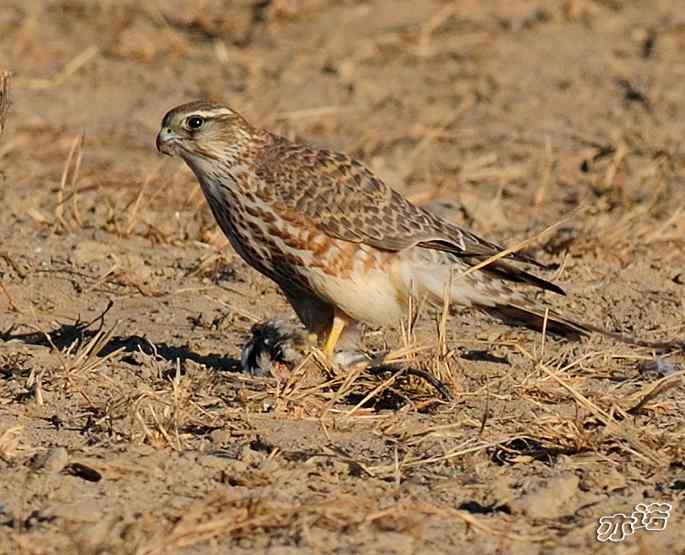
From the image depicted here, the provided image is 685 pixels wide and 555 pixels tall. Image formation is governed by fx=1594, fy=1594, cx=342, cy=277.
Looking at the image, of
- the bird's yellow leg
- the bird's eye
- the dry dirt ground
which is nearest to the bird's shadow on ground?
the dry dirt ground

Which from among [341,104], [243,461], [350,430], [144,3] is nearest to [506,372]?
[350,430]

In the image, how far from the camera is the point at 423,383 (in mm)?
6262

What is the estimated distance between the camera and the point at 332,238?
22.0 ft

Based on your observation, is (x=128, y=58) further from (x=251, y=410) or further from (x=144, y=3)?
(x=251, y=410)

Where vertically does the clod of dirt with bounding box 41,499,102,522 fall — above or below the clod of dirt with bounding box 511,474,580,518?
above

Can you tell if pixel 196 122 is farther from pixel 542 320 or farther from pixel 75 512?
pixel 75 512

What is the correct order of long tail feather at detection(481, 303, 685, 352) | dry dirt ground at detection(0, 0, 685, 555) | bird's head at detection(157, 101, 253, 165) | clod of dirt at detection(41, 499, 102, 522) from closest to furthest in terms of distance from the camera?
1. clod of dirt at detection(41, 499, 102, 522)
2. dry dirt ground at detection(0, 0, 685, 555)
3. long tail feather at detection(481, 303, 685, 352)
4. bird's head at detection(157, 101, 253, 165)

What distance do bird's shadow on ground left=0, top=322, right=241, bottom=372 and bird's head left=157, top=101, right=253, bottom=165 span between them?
0.82 m

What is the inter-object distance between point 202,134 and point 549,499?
2518 mm

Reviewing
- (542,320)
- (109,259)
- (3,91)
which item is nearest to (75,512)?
(3,91)

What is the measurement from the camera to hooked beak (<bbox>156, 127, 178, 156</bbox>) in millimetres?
6914

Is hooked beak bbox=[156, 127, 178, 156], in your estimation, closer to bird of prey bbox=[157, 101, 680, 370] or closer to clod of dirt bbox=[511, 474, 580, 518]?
bird of prey bbox=[157, 101, 680, 370]

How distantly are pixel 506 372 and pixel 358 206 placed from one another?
37.2 inches

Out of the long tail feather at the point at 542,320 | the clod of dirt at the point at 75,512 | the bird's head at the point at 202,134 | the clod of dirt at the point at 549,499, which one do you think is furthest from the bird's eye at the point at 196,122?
the clod of dirt at the point at 549,499
